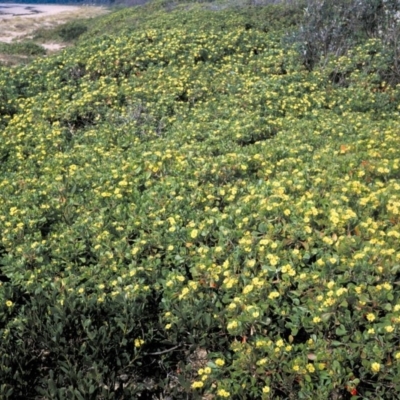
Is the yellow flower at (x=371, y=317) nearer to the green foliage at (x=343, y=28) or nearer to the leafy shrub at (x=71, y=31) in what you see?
the green foliage at (x=343, y=28)

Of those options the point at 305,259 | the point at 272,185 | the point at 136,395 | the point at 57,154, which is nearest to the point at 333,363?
the point at 305,259

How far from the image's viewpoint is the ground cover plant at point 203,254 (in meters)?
3.55

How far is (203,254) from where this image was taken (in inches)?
178

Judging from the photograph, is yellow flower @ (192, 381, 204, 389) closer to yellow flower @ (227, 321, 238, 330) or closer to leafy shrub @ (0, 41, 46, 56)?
yellow flower @ (227, 321, 238, 330)

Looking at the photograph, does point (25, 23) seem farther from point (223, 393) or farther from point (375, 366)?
point (375, 366)

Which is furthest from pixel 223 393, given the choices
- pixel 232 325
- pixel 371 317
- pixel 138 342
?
pixel 371 317

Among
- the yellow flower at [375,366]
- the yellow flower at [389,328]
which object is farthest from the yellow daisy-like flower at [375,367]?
the yellow flower at [389,328]

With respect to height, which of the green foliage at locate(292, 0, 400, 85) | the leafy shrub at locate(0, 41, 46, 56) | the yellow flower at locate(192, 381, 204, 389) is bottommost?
the yellow flower at locate(192, 381, 204, 389)

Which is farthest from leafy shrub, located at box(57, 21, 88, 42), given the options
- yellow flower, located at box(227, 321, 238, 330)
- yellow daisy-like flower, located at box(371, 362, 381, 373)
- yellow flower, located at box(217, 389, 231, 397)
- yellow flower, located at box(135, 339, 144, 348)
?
yellow daisy-like flower, located at box(371, 362, 381, 373)

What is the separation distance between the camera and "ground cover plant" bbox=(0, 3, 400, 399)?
3.55 metres

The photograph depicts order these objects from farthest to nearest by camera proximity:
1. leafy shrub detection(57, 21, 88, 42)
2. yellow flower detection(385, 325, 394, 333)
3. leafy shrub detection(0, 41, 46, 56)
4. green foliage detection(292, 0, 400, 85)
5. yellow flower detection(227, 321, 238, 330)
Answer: leafy shrub detection(57, 21, 88, 42), leafy shrub detection(0, 41, 46, 56), green foliage detection(292, 0, 400, 85), yellow flower detection(227, 321, 238, 330), yellow flower detection(385, 325, 394, 333)

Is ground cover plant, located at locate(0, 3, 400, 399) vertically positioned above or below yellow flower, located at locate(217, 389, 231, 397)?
above

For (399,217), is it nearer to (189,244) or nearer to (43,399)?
(189,244)

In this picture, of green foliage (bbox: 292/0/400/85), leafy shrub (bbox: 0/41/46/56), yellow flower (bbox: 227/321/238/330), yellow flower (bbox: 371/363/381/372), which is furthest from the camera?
leafy shrub (bbox: 0/41/46/56)
